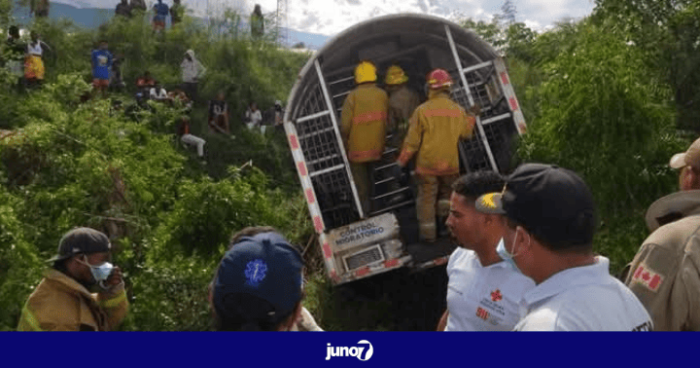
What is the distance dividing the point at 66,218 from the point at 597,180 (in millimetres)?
4304

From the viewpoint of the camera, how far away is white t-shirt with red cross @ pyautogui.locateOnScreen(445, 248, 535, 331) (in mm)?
3678

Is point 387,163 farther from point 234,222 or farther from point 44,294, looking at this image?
point 44,294

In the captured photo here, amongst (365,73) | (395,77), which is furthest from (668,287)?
(395,77)

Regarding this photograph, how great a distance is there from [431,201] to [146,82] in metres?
9.45

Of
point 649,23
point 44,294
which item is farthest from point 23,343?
point 649,23

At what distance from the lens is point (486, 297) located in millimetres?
3758

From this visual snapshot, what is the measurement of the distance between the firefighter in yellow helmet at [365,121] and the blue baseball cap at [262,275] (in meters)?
6.41

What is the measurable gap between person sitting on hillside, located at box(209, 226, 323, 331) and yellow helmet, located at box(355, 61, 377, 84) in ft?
21.9

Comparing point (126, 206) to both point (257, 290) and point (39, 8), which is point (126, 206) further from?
point (39, 8)

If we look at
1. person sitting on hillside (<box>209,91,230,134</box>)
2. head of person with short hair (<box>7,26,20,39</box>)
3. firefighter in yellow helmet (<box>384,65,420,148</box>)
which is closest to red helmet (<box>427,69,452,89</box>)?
firefighter in yellow helmet (<box>384,65,420,148</box>)

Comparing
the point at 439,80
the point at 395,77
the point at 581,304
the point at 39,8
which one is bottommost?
the point at 581,304

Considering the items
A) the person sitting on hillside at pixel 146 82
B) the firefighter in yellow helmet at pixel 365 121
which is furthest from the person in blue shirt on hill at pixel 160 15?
the firefighter in yellow helmet at pixel 365 121

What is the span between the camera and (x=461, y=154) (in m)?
9.20

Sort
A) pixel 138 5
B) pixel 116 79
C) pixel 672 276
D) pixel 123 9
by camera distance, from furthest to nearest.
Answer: pixel 138 5 → pixel 123 9 → pixel 116 79 → pixel 672 276
